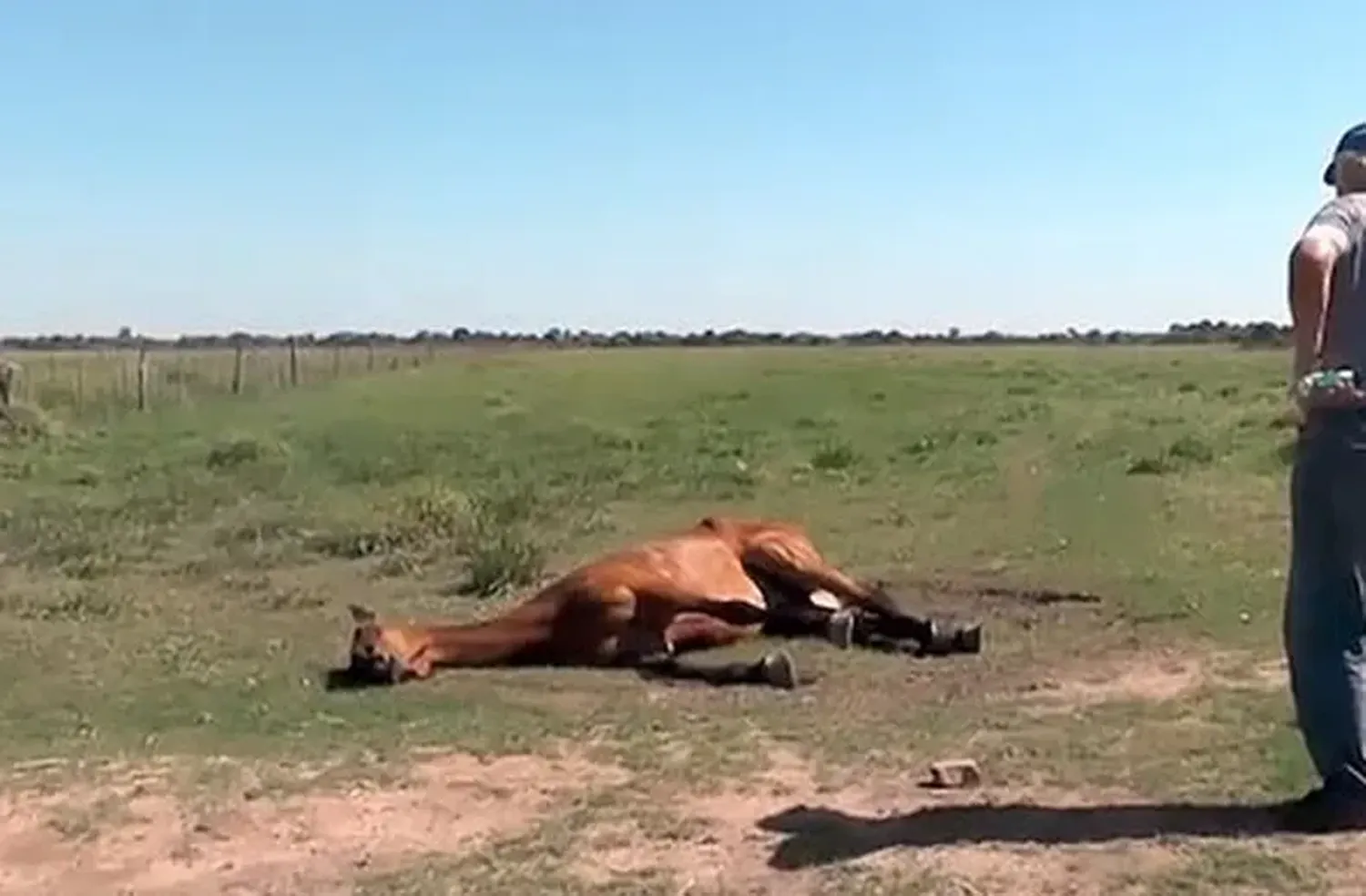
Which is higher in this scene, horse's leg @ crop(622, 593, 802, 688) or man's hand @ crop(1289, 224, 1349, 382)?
man's hand @ crop(1289, 224, 1349, 382)

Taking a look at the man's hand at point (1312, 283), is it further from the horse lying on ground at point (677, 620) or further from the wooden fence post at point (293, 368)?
the wooden fence post at point (293, 368)

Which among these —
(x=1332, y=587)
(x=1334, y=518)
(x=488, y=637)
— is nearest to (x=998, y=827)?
(x=1332, y=587)

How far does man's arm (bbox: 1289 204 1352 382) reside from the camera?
5398mm

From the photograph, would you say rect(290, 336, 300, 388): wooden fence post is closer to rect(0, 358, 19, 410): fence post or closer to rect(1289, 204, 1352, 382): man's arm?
rect(0, 358, 19, 410): fence post

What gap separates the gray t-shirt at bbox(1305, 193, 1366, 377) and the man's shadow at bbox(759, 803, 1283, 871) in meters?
1.45

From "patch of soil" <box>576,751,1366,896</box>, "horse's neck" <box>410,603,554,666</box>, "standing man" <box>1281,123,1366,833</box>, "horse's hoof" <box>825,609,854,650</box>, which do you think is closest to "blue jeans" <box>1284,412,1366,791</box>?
"standing man" <box>1281,123,1366,833</box>

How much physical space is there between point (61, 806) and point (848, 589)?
480 cm

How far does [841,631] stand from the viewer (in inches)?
390

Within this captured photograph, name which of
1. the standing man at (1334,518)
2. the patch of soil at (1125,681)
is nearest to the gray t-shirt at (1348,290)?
the standing man at (1334,518)

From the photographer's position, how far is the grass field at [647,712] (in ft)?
19.1

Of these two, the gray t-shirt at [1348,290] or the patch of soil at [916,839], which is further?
the gray t-shirt at [1348,290]

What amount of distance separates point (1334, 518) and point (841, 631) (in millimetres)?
4506

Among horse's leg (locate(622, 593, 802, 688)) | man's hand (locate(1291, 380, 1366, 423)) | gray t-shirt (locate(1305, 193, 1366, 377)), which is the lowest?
horse's leg (locate(622, 593, 802, 688))

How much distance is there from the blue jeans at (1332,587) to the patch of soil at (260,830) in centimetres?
252
